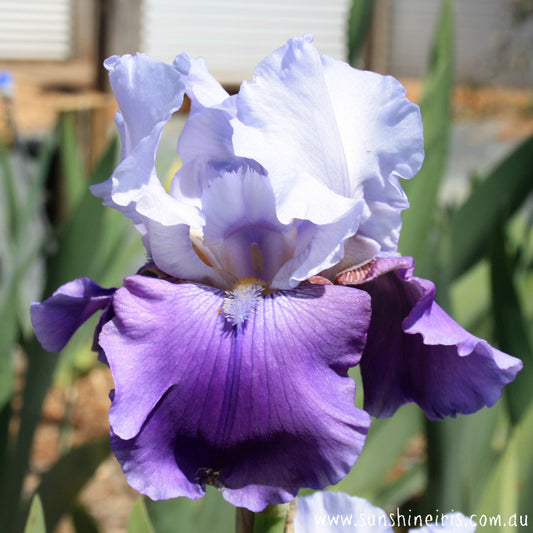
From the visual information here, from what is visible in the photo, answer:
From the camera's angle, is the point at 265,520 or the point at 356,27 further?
the point at 356,27

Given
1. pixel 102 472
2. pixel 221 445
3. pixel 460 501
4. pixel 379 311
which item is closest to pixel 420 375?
pixel 379 311

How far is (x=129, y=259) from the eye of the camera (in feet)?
4.33

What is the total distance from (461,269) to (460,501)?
369 millimetres

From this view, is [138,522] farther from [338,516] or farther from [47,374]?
[47,374]

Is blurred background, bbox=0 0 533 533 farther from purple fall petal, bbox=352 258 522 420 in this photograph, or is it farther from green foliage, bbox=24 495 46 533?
purple fall petal, bbox=352 258 522 420

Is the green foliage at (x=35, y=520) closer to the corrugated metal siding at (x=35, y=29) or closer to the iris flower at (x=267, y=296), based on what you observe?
the iris flower at (x=267, y=296)

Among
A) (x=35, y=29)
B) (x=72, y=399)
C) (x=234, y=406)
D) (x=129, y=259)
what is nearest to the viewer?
(x=234, y=406)

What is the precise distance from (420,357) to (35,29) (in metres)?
2.98

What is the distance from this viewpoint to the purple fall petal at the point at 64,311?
467mm

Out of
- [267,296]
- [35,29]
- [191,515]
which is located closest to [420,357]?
[267,296]

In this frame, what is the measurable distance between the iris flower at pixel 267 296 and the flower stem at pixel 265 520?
0.19ft

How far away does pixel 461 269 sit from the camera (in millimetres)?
1009

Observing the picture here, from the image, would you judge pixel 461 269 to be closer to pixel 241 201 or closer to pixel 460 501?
pixel 460 501

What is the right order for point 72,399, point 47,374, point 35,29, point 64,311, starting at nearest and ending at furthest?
point 64,311 → point 47,374 → point 72,399 → point 35,29
